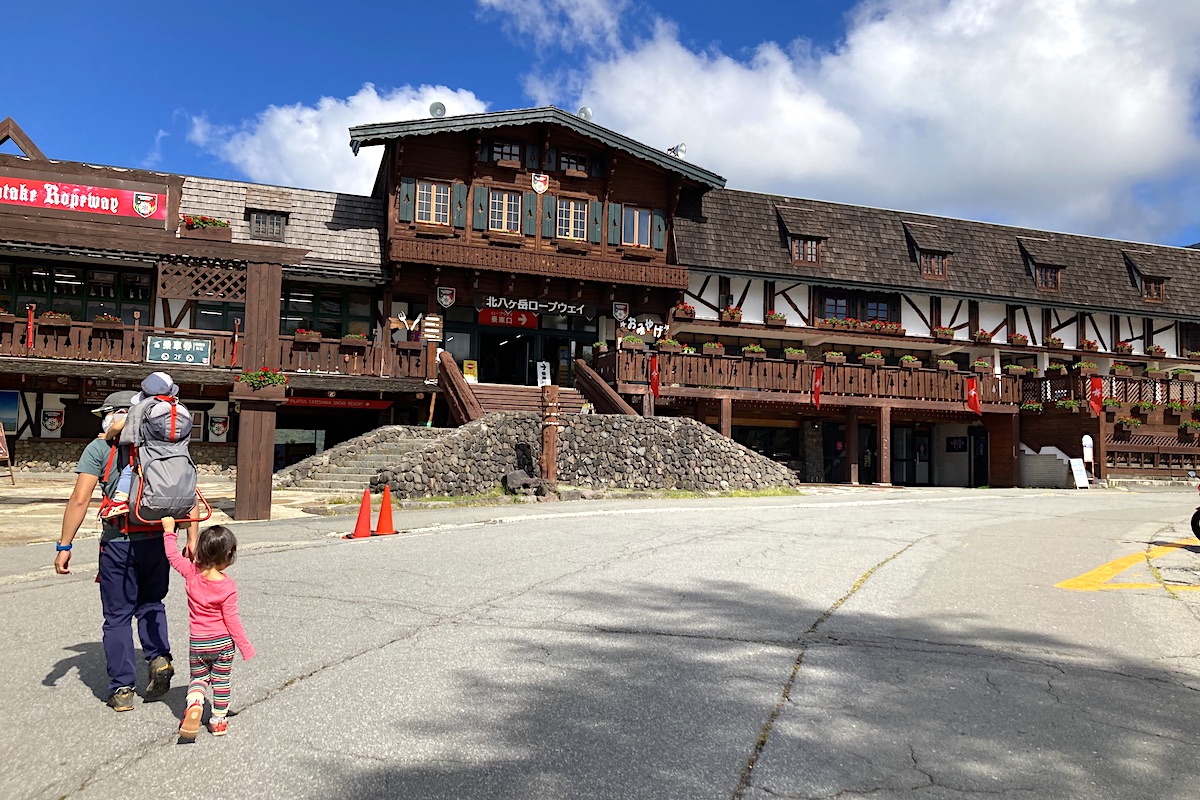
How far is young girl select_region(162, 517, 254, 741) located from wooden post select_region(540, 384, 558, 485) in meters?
14.1

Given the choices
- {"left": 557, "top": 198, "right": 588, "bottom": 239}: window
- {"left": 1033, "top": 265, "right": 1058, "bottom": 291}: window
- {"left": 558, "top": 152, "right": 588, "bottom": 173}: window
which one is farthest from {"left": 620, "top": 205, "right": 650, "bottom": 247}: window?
{"left": 1033, "top": 265, "right": 1058, "bottom": 291}: window

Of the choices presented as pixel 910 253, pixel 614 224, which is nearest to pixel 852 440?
pixel 910 253

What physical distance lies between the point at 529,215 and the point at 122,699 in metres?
23.7

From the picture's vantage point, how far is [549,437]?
738 inches

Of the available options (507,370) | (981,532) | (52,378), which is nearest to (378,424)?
(507,370)

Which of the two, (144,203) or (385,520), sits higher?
(144,203)

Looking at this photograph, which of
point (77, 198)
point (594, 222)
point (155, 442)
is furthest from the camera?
point (594, 222)

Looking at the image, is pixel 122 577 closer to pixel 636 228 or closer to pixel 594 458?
pixel 594 458

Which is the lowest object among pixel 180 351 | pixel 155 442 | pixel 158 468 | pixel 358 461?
pixel 358 461

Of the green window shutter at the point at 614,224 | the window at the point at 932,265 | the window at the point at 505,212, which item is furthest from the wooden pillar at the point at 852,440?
the window at the point at 505,212

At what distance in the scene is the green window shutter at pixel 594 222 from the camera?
2755 cm

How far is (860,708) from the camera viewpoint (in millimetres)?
4535

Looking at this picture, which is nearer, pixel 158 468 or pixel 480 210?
pixel 158 468

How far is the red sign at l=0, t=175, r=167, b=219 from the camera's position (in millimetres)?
15562
